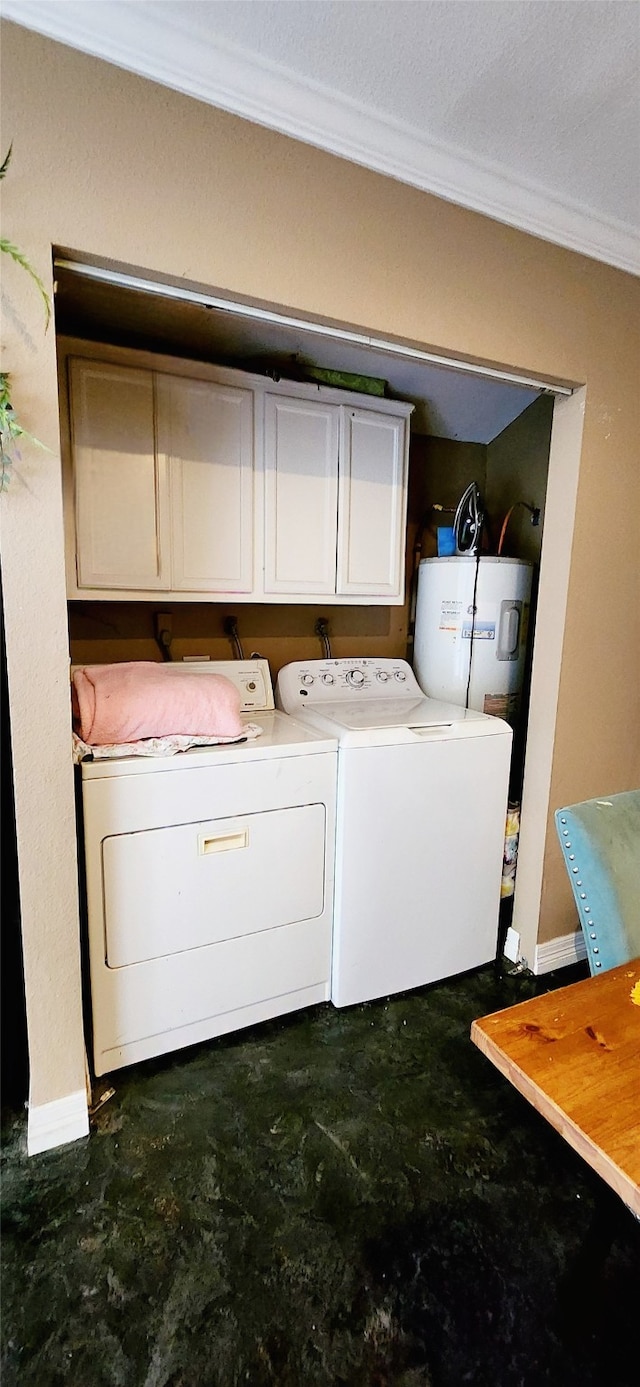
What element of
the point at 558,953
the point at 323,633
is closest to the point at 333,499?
the point at 323,633

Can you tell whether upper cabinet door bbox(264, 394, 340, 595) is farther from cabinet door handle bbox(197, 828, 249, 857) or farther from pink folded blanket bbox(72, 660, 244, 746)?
cabinet door handle bbox(197, 828, 249, 857)

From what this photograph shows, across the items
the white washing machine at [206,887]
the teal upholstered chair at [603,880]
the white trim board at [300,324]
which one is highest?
the white trim board at [300,324]

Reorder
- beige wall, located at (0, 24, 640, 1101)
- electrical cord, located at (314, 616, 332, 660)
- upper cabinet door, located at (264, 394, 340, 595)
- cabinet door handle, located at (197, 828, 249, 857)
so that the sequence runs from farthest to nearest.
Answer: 1. electrical cord, located at (314, 616, 332, 660)
2. upper cabinet door, located at (264, 394, 340, 595)
3. cabinet door handle, located at (197, 828, 249, 857)
4. beige wall, located at (0, 24, 640, 1101)

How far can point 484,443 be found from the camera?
2.84 m

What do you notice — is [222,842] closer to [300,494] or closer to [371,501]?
[300,494]

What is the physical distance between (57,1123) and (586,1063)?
52.2 inches

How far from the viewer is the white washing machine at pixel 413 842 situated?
6.19 feet

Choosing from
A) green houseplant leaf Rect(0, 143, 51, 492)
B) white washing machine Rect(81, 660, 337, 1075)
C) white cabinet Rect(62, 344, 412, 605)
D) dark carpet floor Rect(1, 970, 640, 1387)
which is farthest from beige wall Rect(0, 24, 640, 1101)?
white cabinet Rect(62, 344, 412, 605)

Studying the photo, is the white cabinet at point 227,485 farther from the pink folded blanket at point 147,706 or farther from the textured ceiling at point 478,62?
the textured ceiling at point 478,62

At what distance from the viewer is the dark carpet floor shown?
3.56ft

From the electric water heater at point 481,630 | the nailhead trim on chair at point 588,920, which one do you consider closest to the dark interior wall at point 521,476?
the electric water heater at point 481,630

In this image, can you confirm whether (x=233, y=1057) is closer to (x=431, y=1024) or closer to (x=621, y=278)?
(x=431, y=1024)

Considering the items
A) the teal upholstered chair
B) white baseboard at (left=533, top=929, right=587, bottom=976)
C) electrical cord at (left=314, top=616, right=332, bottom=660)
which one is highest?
electrical cord at (left=314, top=616, right=332, bottom=660)

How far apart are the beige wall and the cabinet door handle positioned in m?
0.36
